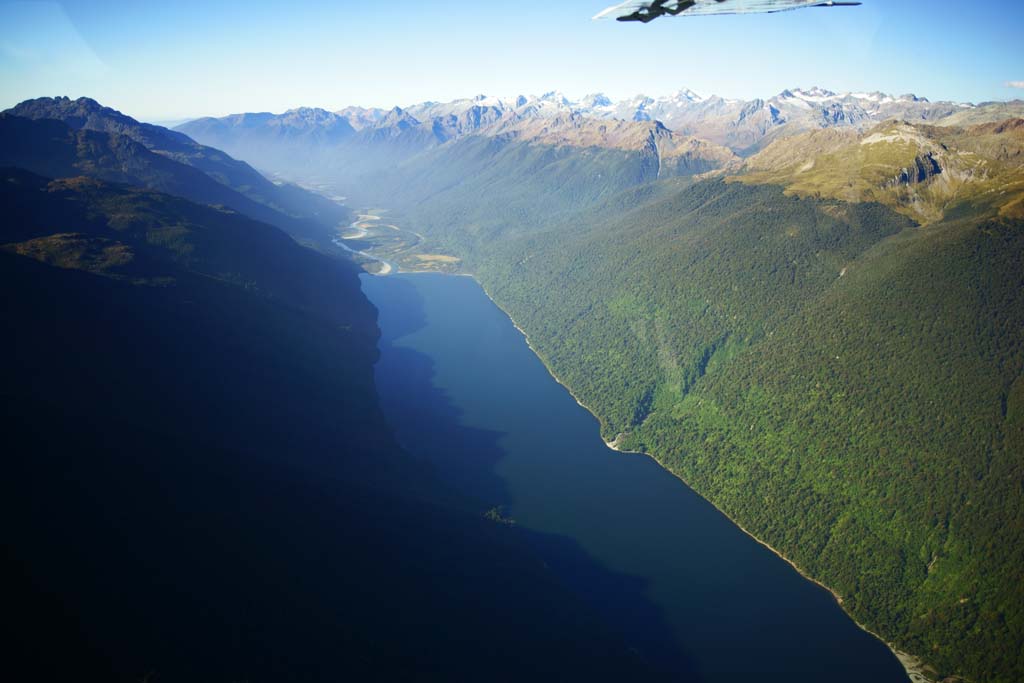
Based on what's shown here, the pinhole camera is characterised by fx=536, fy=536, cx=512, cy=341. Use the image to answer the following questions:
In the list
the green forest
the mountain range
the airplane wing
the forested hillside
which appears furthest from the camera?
the mountain range

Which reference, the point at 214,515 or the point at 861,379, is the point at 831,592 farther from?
the point at 214,515

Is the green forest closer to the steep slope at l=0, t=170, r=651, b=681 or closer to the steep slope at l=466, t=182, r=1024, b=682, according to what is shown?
the steep slope at l=466, t=182, r=1024, b=682

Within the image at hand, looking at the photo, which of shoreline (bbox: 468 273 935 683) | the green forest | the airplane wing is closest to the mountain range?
the green forest

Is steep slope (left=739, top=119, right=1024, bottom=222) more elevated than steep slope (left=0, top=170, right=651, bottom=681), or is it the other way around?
steep slope (left=739, top=119, right=1024, bottom=222)

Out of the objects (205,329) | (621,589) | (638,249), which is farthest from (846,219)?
(205,329)

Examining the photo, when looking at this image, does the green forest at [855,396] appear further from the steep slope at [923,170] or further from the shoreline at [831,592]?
the steep slope at [923,170]

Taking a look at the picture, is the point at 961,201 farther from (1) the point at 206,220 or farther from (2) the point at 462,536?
(1) the point at 206,220

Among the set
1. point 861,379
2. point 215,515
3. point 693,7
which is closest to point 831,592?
point 861,379
